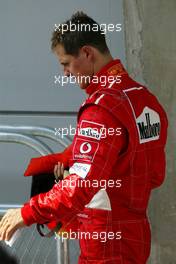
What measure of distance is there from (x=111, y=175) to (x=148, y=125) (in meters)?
0.26

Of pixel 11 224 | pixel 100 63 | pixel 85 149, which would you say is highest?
pixel 100 63

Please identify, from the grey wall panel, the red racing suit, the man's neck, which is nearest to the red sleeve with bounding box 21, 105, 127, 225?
the red racing suit

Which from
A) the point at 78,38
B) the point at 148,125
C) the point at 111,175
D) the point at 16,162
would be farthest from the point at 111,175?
the point at 16,162

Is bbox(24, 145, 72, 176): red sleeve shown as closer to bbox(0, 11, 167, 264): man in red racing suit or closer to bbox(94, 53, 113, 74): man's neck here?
bbox(0, 11, 167, 264): man in red racing suit

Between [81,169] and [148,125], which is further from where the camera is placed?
[148,125]

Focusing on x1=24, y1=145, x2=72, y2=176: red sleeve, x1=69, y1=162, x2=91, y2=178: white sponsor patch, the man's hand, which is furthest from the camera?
x1=24, y1=145, x2=72, y2=176: red sleeve

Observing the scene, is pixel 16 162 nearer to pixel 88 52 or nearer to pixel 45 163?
pixel 45 163

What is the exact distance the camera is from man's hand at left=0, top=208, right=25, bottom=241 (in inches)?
114

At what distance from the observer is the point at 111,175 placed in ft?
9.48

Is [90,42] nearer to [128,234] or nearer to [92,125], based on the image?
[92,125]

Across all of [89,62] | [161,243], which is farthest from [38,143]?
[161,243]

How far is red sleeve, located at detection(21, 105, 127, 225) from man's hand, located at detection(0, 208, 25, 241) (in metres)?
0.03

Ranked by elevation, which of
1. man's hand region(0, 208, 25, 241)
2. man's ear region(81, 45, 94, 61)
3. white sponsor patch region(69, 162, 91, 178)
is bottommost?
man's hand region(0, 208, 25, 241)

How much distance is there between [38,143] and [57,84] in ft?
3.42
